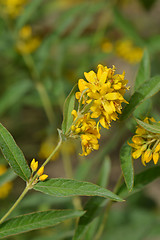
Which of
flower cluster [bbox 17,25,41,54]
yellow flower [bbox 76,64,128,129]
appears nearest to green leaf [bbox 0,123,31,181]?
yellow flower [bbox 76,64,128,129]

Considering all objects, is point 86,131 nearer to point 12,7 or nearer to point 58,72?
point 58,72

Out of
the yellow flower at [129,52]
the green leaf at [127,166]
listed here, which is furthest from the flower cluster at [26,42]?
the green leaf at [127,166]

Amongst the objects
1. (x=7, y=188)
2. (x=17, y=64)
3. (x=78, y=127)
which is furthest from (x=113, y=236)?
(x=78, y=127)

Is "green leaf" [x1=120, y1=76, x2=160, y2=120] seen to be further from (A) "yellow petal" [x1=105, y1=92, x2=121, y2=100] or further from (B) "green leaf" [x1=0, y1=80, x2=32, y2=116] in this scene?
(B) "green leaf" [x1=0, y1=80, x2=32, y2=116]

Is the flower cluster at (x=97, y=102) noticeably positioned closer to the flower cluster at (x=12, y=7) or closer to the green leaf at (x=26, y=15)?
the green leaf at (x=26, y=15)

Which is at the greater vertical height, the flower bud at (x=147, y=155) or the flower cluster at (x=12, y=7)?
the flower cluster at (x=12, y=7)

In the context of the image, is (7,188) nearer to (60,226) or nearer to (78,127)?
(60,226)

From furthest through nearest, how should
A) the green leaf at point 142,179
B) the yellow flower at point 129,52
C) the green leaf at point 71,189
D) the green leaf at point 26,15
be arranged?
the yellow flower at point 129,52
the green leaf at point 26,15
the green leaf at point 142,179
the green leaf at point 71,189
